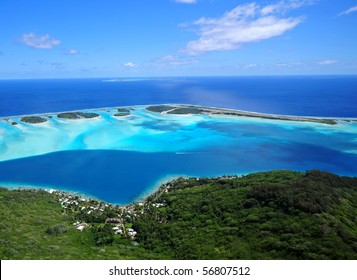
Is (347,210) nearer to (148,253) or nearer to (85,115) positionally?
(148,253)

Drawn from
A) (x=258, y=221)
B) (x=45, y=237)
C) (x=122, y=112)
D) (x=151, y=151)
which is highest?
(x=122, y=112)

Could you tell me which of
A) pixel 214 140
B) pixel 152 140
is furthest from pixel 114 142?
pixel 214 140

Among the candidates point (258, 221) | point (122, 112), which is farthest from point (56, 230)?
point (122, 112)

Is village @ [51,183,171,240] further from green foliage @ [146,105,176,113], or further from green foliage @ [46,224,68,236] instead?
green foliage @ [146,105,176,113]

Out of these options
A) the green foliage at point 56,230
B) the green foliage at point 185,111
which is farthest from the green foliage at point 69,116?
the green foliage at point 56,230

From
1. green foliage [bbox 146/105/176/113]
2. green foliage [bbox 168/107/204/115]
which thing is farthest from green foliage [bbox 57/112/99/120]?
green foliage [bbox 168/107/204/115]

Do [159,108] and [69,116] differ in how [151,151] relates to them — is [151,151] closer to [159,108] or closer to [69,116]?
[69,116]
